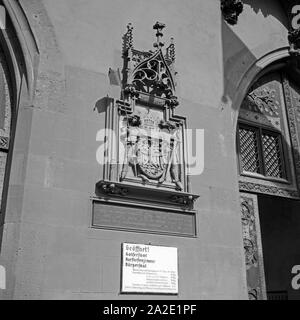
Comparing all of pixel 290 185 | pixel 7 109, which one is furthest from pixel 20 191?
pixel 290 185

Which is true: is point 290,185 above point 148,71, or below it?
below

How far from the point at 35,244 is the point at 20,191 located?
2.72ft

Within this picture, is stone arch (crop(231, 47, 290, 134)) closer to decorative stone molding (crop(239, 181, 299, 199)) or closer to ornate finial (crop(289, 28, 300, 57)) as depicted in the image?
ornate finial (crop(289, 28, 300, 57))

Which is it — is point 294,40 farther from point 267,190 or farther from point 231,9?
point 267,190

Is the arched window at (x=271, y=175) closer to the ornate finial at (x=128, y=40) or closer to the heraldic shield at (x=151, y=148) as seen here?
the heraldic shield at (x=151, y=148)

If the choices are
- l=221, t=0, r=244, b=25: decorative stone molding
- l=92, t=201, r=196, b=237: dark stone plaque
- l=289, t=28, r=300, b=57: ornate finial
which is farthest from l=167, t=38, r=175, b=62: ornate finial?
l=289, t=28, r=300, b=57: ornate finial

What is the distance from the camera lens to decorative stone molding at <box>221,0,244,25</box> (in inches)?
403

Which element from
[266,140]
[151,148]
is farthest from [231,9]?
[151,148]

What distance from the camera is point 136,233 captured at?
7102 mm

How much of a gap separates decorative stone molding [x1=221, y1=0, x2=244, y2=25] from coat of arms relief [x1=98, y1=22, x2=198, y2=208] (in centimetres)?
246
